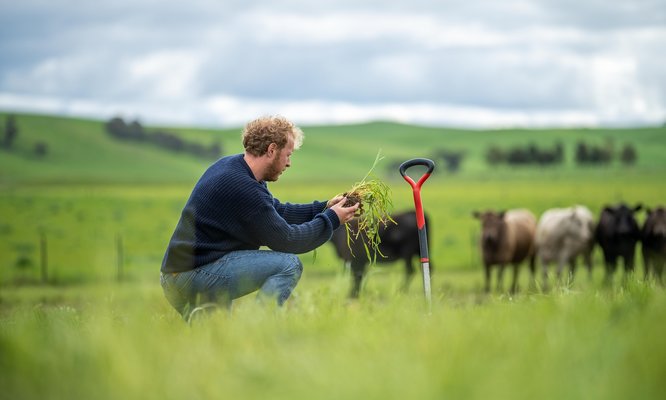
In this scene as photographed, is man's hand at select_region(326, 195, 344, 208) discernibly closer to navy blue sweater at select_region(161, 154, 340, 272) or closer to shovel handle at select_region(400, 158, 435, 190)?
navy blue sweater at select_region(161, 154, 340, 272)

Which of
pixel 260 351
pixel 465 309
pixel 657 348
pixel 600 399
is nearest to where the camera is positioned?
pixel 600 399

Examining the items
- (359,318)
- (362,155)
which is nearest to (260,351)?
(359,318)

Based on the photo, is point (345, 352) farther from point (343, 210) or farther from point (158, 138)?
point (158, 138)

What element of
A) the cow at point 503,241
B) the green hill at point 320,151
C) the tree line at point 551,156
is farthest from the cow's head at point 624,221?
the tree line at point 551,156

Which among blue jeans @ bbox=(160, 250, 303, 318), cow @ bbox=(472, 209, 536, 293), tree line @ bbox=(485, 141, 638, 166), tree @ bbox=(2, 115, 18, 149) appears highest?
tree @ bbox=(2, 115, 18, 149)

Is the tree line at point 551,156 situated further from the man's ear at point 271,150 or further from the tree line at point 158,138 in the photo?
the man's ear at point 271,150

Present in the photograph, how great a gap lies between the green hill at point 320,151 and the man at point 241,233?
99643 millimetres

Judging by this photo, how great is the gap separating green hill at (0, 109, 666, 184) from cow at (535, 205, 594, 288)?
89.6 metres

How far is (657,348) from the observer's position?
3.56m

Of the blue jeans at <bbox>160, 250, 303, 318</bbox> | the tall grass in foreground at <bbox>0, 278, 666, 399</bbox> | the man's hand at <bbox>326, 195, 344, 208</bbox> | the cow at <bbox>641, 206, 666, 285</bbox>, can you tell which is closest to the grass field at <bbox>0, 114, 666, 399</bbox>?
the tall grass in foreground at <bbox>0, 278, 666, 399</bbox>

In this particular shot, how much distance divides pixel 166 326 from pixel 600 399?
2.81 meters

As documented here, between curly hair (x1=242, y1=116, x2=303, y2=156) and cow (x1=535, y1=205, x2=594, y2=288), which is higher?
curly hair (x1=242, y1=116, x2=303, y2=156)

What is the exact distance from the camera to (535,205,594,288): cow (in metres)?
19.5

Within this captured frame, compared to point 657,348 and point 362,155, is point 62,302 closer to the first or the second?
point 657,348
